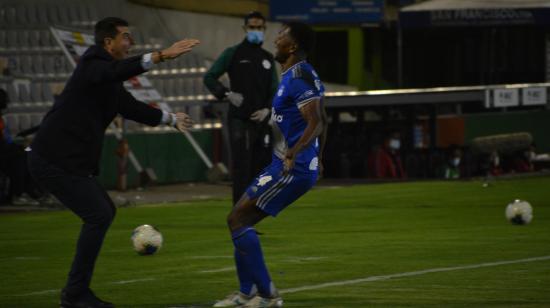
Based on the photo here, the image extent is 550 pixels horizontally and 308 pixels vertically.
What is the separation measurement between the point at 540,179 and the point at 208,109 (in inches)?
252

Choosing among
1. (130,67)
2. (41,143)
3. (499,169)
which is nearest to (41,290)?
(41,143)

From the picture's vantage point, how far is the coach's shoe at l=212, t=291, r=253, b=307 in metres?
Result: 10.2

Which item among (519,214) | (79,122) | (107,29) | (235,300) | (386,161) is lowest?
(386,161)

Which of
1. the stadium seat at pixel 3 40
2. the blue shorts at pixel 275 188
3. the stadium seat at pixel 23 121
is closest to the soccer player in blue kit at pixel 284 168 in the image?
A: the blue shorts at pixel 275 188

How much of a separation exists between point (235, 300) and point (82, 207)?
3.99 ft

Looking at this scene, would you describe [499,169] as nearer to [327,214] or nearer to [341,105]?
[341,105]

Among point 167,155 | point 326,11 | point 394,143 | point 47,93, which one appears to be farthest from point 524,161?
point 47,93

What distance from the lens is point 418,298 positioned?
1056 centimetres

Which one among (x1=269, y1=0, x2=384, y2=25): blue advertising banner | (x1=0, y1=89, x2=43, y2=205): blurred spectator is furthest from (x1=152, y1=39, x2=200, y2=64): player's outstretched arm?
(x1=269, y1=0, x2=384, y2=25): blue advertising banner

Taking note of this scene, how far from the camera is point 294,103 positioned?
34.3 ft

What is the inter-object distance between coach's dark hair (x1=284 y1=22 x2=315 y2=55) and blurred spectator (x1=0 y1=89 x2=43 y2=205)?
11520 millimetres

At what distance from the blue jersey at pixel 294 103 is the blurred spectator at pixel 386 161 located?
19054 mm

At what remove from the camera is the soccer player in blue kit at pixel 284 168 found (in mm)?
10141

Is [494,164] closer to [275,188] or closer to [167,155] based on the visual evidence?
[167,155]
